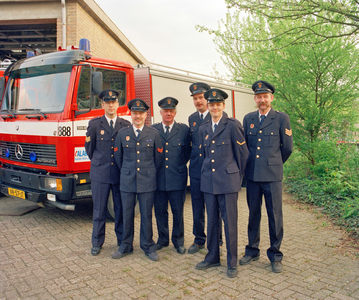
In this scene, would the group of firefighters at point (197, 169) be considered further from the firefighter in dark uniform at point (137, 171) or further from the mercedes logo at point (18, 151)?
the mercedes logo at point (18, 151)

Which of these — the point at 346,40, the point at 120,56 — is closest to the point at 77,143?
the point at 346,40

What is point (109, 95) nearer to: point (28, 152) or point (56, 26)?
point (28, 152)

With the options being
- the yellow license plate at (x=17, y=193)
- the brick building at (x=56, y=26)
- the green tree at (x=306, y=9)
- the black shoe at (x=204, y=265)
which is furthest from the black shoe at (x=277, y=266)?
the brick building at (x=56, y=26)

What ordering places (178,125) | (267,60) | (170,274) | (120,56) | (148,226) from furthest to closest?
(120,56)
(267,60)
(178,125)
(148,226)
(170,274)

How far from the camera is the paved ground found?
315 centimetres

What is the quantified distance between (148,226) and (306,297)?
6.56 feet

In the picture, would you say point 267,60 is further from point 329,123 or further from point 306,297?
point 306,297

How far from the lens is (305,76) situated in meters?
7.98

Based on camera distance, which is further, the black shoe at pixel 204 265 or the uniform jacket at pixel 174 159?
the uniform jacket at pixel 174 159

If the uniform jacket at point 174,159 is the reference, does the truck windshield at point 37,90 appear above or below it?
above

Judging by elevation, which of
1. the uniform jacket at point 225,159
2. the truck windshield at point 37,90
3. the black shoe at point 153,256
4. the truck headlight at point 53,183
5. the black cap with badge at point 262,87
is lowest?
the black shoe at point 153,256

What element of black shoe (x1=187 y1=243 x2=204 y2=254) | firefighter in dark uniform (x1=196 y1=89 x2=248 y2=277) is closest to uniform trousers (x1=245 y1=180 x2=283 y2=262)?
firefighter in dark uniform (x1=196 y1=89 x2=248 y2=277)

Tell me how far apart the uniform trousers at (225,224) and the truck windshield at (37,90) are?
110 inches

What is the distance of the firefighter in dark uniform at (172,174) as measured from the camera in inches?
167
